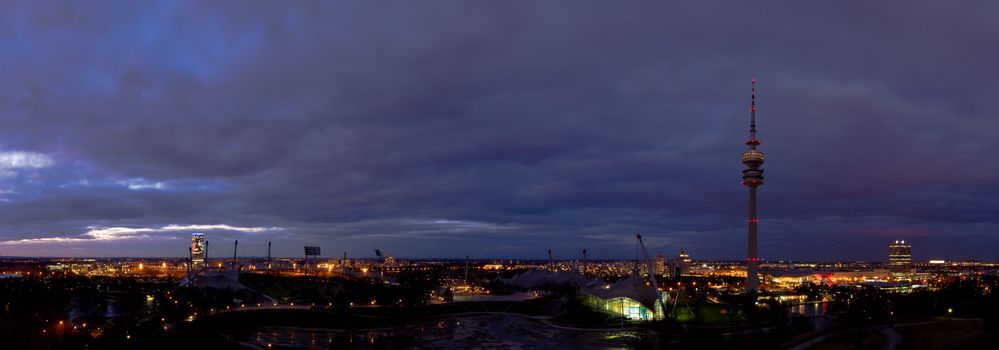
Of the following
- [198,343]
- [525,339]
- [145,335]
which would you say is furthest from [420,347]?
[145,335]

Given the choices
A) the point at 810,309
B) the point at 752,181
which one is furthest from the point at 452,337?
the point at 752,181

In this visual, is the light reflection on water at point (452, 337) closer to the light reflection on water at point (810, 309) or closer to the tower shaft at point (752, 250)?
the light reflection on water at point (810, 309)

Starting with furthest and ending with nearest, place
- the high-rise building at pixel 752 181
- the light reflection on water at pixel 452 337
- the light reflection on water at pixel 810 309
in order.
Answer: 1. the high-rise building at pixel 752 181
2. the light reflection on water at pixel 810 309
3. the light reflection on water at pixel 452 337

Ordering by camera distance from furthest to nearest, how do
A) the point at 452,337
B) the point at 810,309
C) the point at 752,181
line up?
the point at 752,181 → the point at 810,309 → the point at 452,337

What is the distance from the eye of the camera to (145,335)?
59.1 m

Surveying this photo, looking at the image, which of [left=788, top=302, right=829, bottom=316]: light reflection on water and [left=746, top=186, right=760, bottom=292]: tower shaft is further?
[left=746, top=186, right=760, bottom=292]: tower shaft

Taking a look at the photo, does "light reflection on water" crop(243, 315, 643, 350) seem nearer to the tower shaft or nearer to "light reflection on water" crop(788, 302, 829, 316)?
"light reflection on water" crop(788, 302, 829, 316)

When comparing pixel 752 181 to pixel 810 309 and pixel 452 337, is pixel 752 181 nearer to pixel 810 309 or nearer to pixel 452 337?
pixel 810 309

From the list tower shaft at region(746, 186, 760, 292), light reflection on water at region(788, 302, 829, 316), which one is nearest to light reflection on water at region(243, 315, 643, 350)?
light reflection on water at region(788, 302, 829, 316)

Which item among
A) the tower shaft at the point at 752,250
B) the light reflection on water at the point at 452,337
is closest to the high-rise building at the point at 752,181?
the tower shaft at the point at 752,250

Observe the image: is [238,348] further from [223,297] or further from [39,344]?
[223,297]

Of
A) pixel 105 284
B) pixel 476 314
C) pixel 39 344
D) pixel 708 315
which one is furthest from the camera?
pixel 105 284

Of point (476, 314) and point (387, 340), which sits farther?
point (476, 314)

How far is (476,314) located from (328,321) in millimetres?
22232
